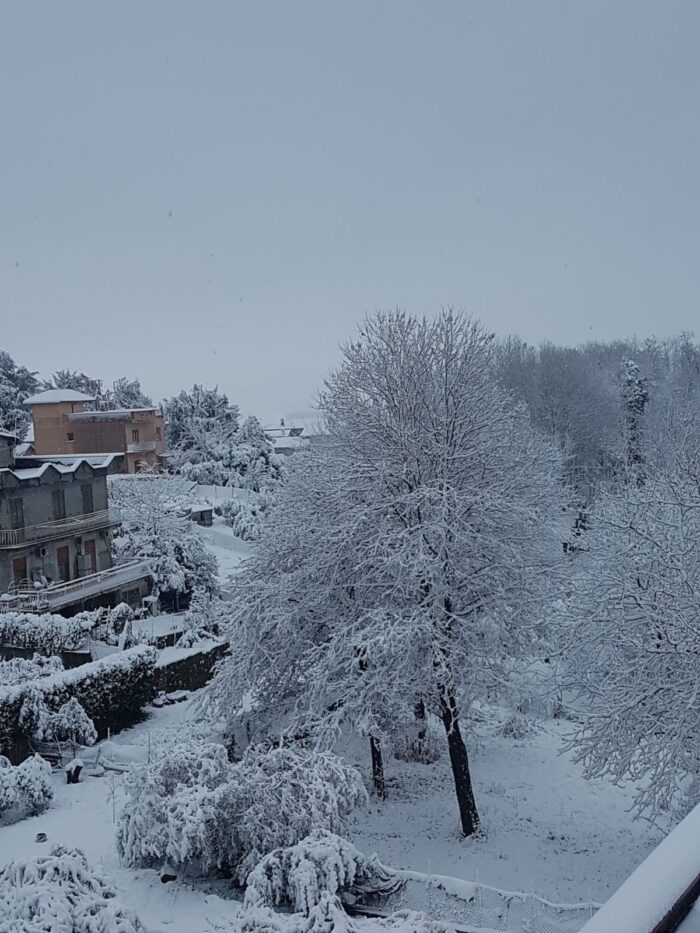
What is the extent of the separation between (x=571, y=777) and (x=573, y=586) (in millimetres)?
4736

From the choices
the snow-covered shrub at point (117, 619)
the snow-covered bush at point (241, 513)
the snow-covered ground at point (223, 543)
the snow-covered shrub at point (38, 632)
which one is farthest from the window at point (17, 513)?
the snow-covered bush at point (241, 513)

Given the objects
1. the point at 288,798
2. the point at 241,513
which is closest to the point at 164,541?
the point at 241,513

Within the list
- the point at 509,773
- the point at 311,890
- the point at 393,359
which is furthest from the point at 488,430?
the point at 311,890

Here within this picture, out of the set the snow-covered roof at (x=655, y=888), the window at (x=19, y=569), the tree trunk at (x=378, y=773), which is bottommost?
the tree trunk at (x=378, y=773)

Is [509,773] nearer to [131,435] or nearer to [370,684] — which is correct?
[370,684]

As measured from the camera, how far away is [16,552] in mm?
25875

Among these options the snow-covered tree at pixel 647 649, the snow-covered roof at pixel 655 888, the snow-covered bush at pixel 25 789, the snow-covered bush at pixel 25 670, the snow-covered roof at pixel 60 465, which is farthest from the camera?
the snow-covered roof at pixel 60 465

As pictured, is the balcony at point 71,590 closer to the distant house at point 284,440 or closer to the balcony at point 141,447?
the distant house at point 284,440

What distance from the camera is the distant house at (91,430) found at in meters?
50.5

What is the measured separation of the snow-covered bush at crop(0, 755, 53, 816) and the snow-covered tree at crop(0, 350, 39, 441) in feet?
149

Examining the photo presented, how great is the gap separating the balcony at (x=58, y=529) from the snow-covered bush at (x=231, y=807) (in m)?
16.3

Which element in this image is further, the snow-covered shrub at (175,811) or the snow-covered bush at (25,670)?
the snow-covered bush at (25,670)

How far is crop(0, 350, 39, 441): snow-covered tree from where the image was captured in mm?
59344

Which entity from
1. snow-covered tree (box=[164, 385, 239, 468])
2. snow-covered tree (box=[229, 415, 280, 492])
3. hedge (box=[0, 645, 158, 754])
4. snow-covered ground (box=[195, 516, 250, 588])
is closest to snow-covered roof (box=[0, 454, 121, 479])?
hedge (box=[0, 645, 158, 754])
